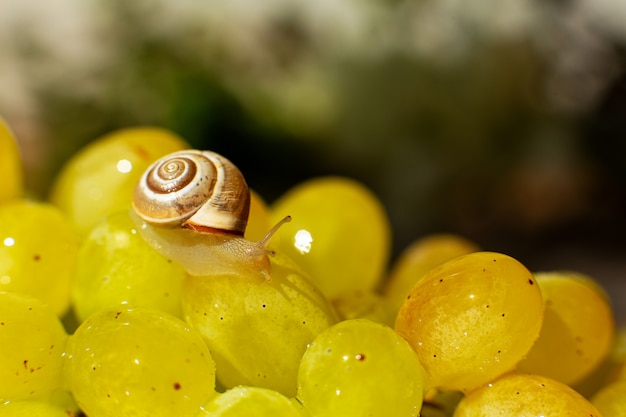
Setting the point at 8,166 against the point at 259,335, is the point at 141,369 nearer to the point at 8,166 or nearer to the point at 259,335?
the point at 259,335

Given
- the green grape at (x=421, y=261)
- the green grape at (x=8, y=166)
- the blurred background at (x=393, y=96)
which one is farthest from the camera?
the blurred background at (x=393, y=96)

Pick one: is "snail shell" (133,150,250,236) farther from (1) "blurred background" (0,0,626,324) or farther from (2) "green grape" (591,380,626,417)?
(1) "blurred background" (0,0,626,324)

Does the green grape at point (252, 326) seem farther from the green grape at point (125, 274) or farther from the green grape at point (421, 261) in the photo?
the green grape at point (421, 261)

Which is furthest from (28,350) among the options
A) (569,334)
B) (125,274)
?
(569,334)

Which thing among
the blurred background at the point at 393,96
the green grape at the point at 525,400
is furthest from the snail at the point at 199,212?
the blurred background at the point at 393,96

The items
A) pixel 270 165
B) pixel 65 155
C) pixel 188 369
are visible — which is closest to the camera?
pixel 188 369

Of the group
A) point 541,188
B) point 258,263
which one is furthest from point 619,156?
point 258,263

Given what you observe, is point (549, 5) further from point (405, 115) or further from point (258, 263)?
point (258, 263)
